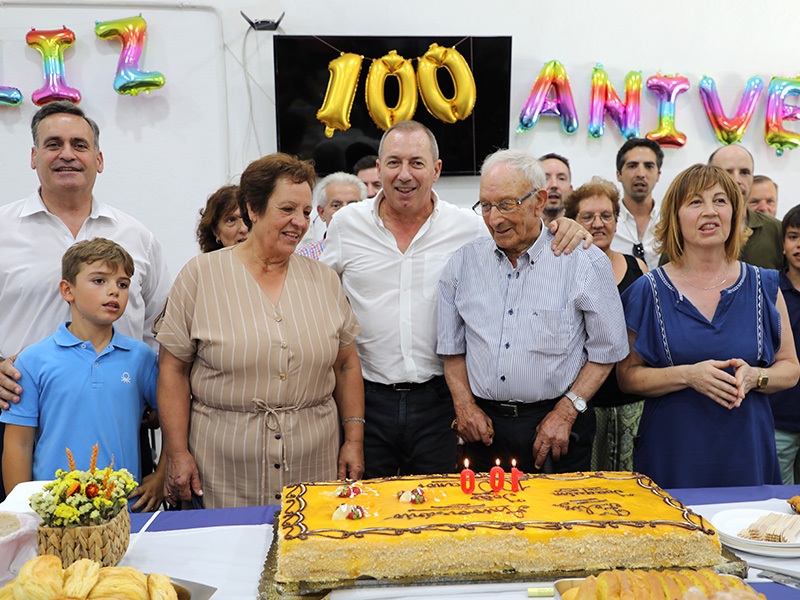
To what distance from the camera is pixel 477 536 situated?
1.51 meters

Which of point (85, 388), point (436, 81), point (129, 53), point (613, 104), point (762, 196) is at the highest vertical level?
point (129, 53)

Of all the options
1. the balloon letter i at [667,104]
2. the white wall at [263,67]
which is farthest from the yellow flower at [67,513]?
the balloon letter i at [667,104]

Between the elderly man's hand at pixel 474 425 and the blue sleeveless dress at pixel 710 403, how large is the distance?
53cm

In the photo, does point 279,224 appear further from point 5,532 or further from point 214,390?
point 5,532

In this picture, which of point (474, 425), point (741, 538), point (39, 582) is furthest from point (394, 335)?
point (39, 582)

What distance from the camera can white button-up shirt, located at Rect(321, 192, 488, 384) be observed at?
266 centimetres

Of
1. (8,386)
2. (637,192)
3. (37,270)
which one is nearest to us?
(8,386)

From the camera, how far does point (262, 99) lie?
15.7 feet

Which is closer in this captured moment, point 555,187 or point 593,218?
point 593,218

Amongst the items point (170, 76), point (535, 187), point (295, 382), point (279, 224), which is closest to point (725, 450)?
point (535, 187)

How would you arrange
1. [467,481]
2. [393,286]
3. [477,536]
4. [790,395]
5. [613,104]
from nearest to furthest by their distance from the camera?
1. [477,536]
2. [467,481]
3. [393,286]
4. [790,395]
5. [613,104]

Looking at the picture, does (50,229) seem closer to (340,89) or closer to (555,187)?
(340,89)

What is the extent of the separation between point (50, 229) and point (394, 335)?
4.48 feet

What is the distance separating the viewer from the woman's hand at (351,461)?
2.35 m
